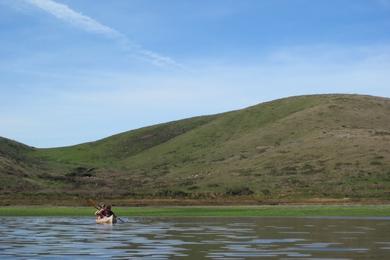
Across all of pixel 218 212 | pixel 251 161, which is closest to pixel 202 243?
pixel 218 212

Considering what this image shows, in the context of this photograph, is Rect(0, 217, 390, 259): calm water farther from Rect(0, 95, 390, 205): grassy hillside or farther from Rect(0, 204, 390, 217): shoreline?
Rect(0, 95, 390, 205): grassy hillside

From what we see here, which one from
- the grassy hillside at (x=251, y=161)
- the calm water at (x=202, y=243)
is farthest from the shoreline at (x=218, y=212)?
the grassy hillside at (x=251, y=161)

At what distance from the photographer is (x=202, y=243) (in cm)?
3134

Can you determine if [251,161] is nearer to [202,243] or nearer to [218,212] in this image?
[218,212]

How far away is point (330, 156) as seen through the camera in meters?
A: 119

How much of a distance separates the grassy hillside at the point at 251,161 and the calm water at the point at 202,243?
4796 centimetres

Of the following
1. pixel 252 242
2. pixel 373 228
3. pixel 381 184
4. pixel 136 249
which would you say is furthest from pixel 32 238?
pixel 381 184

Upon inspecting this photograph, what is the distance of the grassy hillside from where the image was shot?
99688mm

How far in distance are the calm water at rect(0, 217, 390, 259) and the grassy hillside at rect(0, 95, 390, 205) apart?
47955 mm

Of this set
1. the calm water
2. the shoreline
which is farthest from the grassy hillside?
the calm water

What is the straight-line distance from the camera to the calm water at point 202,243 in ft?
85.3

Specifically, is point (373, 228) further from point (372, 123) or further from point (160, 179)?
point (372, 123)

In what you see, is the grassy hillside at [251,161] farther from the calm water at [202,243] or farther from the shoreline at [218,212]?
the calm water at [202,243]

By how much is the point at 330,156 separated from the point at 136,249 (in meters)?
93.9
